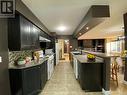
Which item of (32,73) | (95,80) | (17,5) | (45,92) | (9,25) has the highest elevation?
(17,5)

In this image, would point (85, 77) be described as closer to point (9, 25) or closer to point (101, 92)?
point (101, 92)

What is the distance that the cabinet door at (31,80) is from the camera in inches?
142

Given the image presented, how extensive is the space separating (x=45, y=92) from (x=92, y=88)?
1.47m

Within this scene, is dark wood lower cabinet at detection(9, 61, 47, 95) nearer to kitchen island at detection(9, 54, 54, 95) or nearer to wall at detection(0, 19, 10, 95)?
kitchen island at detection(9, 54, 54, 95)

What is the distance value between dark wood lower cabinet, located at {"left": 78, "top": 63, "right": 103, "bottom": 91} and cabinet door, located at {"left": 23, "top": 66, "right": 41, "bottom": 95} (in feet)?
4.70

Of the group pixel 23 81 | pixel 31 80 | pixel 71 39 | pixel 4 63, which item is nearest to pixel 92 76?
pixel 31 80

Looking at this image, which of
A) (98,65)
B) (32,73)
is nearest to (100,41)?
(98,65)

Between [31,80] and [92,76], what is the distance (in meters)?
1.89

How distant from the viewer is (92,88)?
4504mm

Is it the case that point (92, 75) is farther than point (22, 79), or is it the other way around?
point (92, 75)

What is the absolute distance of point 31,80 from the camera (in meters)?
3.85

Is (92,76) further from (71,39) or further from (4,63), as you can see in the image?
(71,39)

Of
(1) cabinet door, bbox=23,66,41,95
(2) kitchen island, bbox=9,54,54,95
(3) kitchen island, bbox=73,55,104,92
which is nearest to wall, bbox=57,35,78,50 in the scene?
(3) kitchen island, bbox=73,55,104,92

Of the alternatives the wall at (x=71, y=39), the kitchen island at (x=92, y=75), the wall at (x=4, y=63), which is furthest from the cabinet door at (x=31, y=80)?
the wall at (x=71, y=39)
